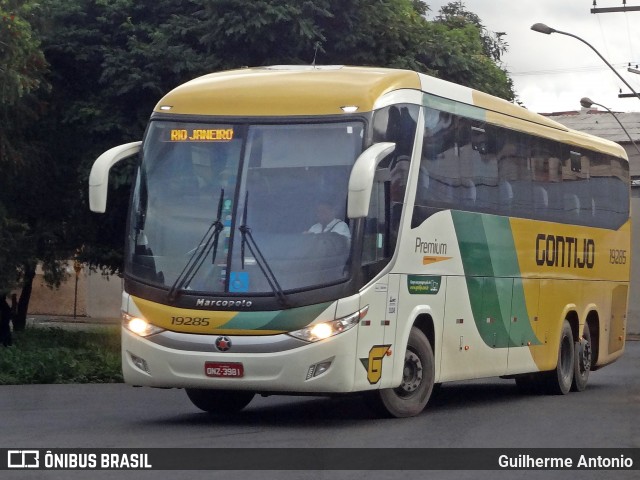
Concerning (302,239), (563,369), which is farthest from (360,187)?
(563,369)

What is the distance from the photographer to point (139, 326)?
534 inches

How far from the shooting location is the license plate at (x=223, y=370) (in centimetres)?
1305

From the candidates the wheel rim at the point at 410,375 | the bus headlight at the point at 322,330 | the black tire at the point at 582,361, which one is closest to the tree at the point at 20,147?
the black tire at the point at 582,361

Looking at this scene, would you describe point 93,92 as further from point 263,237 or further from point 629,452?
point 629,452

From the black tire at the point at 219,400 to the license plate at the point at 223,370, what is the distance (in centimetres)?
185

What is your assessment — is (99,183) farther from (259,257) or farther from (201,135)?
(259,257)

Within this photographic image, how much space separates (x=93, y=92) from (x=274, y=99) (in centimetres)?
1407

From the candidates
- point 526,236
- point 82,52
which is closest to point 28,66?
point 82,52

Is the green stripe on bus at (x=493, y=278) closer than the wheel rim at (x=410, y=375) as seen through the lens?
No

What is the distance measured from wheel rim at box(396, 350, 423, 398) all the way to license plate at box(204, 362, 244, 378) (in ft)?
6.86

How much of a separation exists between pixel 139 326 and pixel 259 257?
1.36 meters

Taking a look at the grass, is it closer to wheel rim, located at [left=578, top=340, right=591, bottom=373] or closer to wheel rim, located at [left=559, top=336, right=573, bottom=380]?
wheel rim, located at [left=559, top=336, right=573, bottom=380]

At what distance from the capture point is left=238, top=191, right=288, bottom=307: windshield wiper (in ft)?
42.9

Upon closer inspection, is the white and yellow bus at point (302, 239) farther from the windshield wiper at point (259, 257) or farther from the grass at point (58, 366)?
the grass at point (58, 366)
